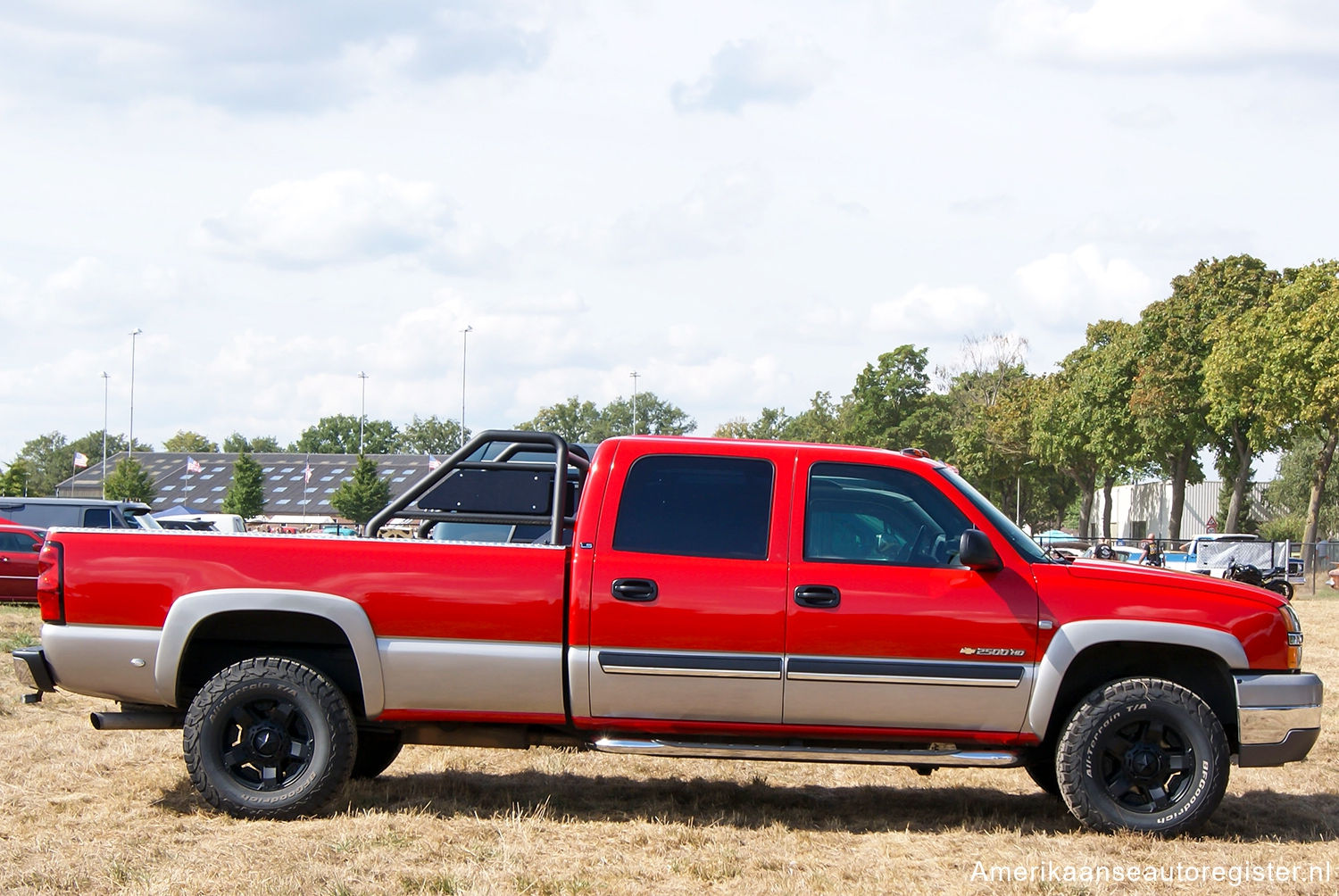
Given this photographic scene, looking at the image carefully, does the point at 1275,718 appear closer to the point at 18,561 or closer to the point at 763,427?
the point at 18,561

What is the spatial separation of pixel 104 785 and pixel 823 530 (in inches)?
158

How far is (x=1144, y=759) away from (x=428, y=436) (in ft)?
448

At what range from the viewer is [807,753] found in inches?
233

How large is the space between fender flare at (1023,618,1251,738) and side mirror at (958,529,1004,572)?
50 cm

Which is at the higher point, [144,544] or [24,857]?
[144,544]

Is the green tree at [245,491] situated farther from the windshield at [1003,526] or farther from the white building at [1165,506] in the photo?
the windshield at [1003,526]

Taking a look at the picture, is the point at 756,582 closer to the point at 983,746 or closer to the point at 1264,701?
the point at 983,746

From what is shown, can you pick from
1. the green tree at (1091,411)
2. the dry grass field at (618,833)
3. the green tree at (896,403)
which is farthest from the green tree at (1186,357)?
the dry grass field at (618,833)

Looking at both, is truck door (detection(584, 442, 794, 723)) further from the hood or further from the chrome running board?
the hood

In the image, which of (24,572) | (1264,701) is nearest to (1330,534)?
(24,572)

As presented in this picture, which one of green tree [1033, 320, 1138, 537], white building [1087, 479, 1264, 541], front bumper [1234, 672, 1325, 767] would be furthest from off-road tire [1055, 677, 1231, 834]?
white building [1087, 479, 1264, 541]

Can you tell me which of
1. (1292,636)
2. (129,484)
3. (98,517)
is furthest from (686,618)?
(129,484)

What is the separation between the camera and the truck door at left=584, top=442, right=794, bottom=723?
591 centimetres

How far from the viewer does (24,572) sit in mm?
20062
